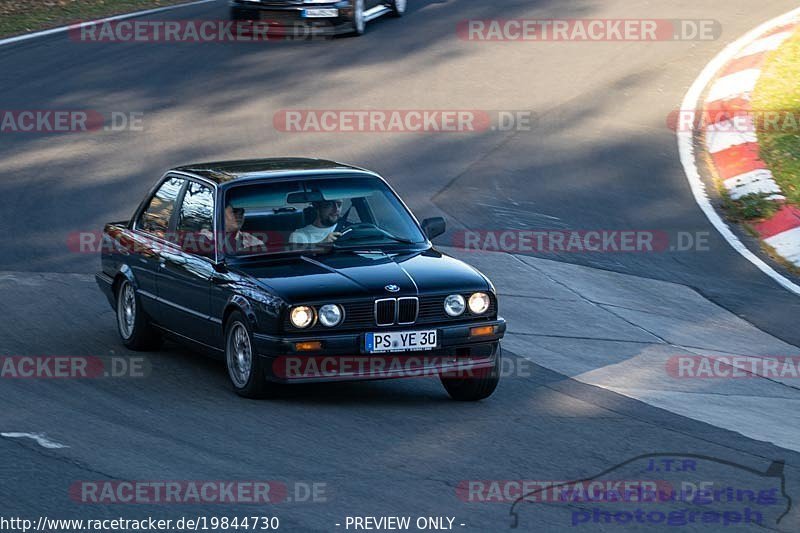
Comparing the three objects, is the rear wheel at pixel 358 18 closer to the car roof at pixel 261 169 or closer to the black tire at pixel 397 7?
the black tire at pixel 397 7

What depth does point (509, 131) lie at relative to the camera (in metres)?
16.6

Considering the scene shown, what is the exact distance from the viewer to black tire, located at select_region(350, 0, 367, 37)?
68.3 ft

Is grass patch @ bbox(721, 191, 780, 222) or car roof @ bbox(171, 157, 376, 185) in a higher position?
car roof @ bbox(171, 157, 376, 185)

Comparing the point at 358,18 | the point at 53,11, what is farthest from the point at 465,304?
the point at 53,11

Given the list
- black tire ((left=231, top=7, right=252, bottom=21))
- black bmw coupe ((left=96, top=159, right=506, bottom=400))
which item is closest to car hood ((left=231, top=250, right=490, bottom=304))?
black bmw coupe ((left=96, top=159, right=506, bottom=400))

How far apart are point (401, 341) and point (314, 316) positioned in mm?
558

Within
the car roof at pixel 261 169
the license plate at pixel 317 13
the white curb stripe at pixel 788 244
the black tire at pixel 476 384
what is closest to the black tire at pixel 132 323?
the car roof at pixel 261 169

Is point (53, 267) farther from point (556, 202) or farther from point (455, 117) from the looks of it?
point (455, 117)

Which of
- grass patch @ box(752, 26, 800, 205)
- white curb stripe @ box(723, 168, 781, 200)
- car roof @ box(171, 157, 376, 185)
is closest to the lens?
car roof @ box(171, 157, 376, 185)

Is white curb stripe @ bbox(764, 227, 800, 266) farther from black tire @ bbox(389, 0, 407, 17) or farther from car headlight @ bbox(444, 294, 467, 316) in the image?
black tire @ bbox(389, 0, 407, 17)

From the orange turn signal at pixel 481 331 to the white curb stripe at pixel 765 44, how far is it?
12403 millimetres

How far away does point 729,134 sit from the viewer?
1592cm

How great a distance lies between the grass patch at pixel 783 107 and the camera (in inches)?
563

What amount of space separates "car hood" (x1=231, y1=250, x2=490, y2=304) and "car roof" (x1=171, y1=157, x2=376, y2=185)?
786mm
